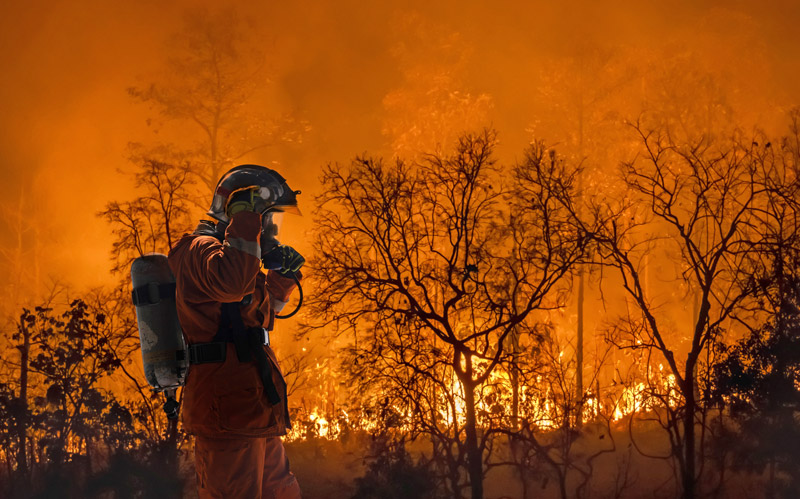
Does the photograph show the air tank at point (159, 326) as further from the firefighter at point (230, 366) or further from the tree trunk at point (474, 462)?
the tree trunk at point (474, 462)

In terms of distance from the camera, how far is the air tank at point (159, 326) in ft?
12.2

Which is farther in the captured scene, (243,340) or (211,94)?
(211,94)

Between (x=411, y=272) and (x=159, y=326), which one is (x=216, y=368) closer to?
(x=159, y=326)

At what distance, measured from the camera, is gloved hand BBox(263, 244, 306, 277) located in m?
3.84

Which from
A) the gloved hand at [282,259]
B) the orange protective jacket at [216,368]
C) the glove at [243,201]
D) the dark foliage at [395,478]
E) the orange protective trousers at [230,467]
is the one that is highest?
the glove at [243,201]

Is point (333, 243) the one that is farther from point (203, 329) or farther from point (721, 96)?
point (721, 96)

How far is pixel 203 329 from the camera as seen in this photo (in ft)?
12.2

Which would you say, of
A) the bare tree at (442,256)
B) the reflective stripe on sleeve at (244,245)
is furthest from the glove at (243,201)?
the bare tree at (442,256)

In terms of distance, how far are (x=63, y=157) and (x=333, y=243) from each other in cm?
1010

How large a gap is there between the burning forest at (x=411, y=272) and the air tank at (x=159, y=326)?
0.01 m

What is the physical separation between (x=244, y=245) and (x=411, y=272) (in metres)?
2.75

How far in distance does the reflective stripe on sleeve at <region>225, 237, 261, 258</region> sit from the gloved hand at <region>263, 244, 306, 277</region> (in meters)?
0.32

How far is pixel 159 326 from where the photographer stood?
3742 mm

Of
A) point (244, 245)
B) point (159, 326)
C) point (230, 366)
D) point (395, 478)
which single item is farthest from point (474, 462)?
point (244, 245)
